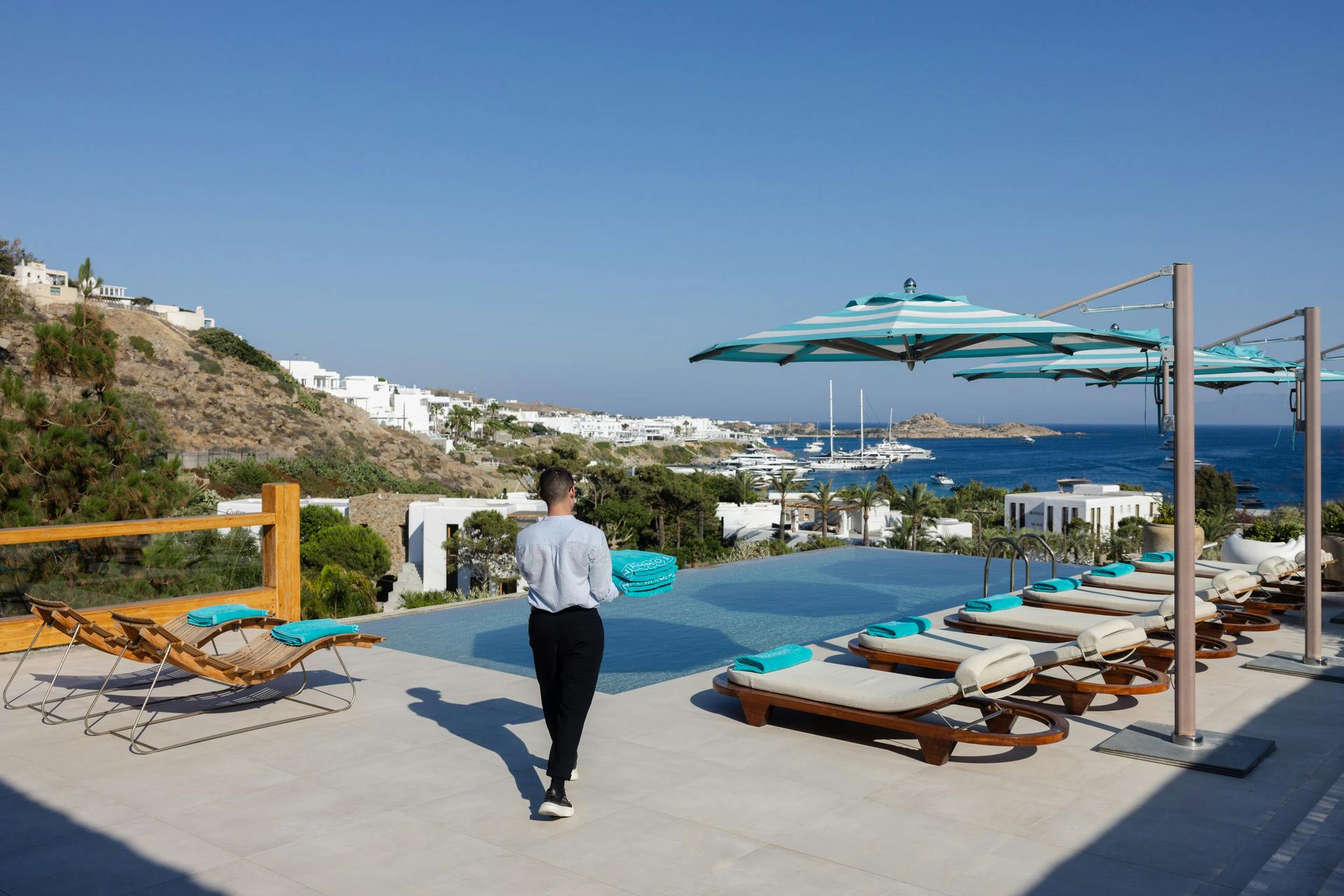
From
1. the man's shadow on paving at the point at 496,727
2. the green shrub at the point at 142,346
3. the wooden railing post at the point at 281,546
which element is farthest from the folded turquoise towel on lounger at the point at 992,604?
the green shrub at the point at 142,346

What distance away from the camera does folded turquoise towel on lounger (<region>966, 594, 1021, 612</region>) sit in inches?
249

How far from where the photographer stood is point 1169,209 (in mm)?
26906

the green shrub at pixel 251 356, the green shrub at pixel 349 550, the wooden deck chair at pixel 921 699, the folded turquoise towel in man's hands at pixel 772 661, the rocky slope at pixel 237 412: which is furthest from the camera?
the green shrub at pixel 251 356

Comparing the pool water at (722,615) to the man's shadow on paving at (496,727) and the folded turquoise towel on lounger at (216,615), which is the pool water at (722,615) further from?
the folded turquoise towel on lounger at (216,615)

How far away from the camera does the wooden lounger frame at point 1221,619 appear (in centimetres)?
619

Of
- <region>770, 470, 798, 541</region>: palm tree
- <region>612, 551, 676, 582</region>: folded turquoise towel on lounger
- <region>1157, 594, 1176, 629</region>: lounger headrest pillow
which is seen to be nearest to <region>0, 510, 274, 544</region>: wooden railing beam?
<region>612, 551, 676, 582</region>: folded turquoise towel on lounger

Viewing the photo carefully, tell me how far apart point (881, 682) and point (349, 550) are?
22.9 meters

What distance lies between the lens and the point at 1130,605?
22.1 feet

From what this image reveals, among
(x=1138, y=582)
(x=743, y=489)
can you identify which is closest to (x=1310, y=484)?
(x=1138, y=582)

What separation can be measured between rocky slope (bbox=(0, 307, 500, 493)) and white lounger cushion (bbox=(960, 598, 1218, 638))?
1604 inches

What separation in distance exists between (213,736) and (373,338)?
1580 inches

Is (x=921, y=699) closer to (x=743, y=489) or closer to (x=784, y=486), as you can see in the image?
(x=784, y=486)

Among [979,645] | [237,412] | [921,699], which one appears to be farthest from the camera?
[237,412]

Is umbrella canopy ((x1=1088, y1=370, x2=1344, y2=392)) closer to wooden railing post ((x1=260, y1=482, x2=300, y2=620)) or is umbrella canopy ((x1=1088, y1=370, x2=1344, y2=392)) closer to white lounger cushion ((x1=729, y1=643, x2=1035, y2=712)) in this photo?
white lounger cushion ((x1=729, y1=643, x2=1035, y2=712))
